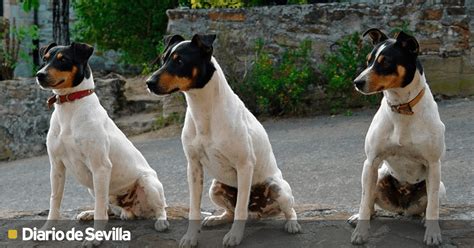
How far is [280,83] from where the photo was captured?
1060cm

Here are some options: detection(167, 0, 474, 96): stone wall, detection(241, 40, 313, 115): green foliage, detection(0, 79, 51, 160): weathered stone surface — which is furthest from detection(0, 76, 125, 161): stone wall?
detection(241, 40, 313, 115): green foliage

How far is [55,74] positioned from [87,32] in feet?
35.4

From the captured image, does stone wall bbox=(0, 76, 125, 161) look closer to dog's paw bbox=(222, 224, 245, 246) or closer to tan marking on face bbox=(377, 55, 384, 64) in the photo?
dog's paw bbox=(222, 224, 245, 246)

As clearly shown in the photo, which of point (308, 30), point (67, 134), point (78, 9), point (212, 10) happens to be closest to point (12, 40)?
point (78, 9)

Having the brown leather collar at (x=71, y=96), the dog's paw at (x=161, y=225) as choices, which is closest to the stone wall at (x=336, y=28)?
the dog's paw at (x=161, y=225)

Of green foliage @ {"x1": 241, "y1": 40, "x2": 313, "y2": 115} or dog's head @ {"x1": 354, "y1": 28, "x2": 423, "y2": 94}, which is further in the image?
green foliage @ {"x1": 241, "y1": 40, "x2": 313, "y2": 115}

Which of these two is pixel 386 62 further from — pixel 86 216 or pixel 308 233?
pixel 86 216

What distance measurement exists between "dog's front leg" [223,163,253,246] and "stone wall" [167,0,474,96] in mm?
6791

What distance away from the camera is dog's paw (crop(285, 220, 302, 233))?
176 inches

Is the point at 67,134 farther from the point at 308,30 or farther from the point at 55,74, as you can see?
the point at 308,30

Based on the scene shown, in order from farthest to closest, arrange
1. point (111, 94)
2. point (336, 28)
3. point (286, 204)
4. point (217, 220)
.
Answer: point (111, 94) → point (336, 28) → point (217, 220) → point (286, 204)

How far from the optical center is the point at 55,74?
4129 mm

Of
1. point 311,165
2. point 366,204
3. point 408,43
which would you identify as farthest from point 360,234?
point 311,165

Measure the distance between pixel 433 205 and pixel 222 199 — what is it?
4.37 feet
